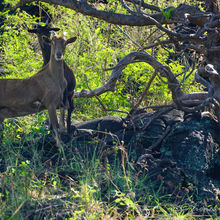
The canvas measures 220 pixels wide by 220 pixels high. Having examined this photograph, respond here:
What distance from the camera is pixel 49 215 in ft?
18.1

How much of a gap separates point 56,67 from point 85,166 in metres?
2.50

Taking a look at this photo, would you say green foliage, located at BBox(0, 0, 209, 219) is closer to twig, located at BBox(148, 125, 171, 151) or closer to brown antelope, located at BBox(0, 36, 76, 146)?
brown antelope, located at BBox(0, 36, 76, 146)

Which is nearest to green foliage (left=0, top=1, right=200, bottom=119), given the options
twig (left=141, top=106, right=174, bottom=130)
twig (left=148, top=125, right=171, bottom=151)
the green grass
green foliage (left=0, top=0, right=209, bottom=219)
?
green foliage (left=0, top=0, right=209, bottom=219)

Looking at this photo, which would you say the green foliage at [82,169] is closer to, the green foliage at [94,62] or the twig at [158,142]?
the green foliage at [94,62]

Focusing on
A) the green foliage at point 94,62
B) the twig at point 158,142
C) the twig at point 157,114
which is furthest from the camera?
the green foliage at point 94,62

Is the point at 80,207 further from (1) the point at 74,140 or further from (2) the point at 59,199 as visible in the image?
(1) the point at 74,140

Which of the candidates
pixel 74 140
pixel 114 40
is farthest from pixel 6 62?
pixel 74 140

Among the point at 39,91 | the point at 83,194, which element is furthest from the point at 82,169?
the point at 39,91

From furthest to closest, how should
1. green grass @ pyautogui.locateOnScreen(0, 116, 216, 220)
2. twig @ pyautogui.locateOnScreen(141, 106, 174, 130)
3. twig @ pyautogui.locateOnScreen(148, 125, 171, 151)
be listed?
twig @ pyautogui.locateOnScreen(141, 106, 174, 130)
twig @ pyautogui.locateOnScreen(148, 125, 171, 151)
green grass @ pyautogui.locateOnScreen(0, 116, 216, 220)

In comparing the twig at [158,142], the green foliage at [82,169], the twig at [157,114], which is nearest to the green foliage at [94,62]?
the green foliage at [82,169]

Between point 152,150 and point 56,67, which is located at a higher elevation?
point 56,67

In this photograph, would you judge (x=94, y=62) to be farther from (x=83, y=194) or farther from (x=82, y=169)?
(x=83, y=194)

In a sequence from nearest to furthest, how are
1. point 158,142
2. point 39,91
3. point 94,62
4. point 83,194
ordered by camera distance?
point 83,194 → point 158,142 → point 39,91 → point 94,62

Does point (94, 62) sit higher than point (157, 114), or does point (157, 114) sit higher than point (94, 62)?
point (157, 114)
